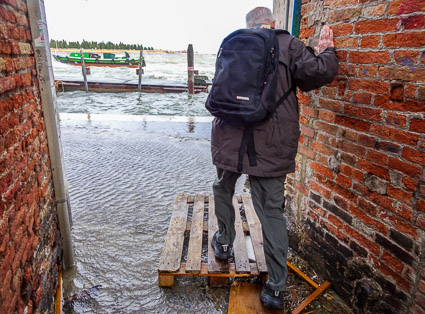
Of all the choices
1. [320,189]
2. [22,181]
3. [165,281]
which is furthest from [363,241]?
[22,181]

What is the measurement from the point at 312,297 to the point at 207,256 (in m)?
0.92

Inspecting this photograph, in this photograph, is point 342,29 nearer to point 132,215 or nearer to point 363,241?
point 363,241

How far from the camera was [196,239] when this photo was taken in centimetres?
274

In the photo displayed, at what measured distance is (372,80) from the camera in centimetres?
188

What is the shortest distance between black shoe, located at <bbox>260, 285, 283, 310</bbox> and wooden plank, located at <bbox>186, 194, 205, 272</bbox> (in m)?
0.53

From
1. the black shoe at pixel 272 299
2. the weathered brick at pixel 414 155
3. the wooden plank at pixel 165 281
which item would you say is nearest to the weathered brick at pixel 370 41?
the weathered brick at pixel 414 155

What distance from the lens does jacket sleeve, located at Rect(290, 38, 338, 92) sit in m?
1.80

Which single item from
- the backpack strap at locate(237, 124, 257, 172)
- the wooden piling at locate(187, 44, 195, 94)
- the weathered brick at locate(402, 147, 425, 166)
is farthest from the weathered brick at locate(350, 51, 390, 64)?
the wooden piling at locate(187, 44, 195, 94)

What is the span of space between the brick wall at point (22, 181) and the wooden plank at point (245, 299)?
4.04ft

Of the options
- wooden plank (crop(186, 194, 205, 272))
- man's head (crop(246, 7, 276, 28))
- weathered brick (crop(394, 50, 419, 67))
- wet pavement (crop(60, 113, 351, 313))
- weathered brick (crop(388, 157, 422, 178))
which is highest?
man's head (crop(246, 7, 276, 28))

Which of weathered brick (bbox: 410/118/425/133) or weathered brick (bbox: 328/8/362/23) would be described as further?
weathered brick (bbox: 328/8/362/23)

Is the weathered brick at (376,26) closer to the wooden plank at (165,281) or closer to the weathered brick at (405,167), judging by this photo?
the weathered brick at (405,167)

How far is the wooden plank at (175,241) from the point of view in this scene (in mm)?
2391

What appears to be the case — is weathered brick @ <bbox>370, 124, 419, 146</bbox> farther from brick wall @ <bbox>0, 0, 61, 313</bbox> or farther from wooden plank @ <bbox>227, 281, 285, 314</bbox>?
brick wall @ <bbox>0, 0, 61, 313</bbox>
